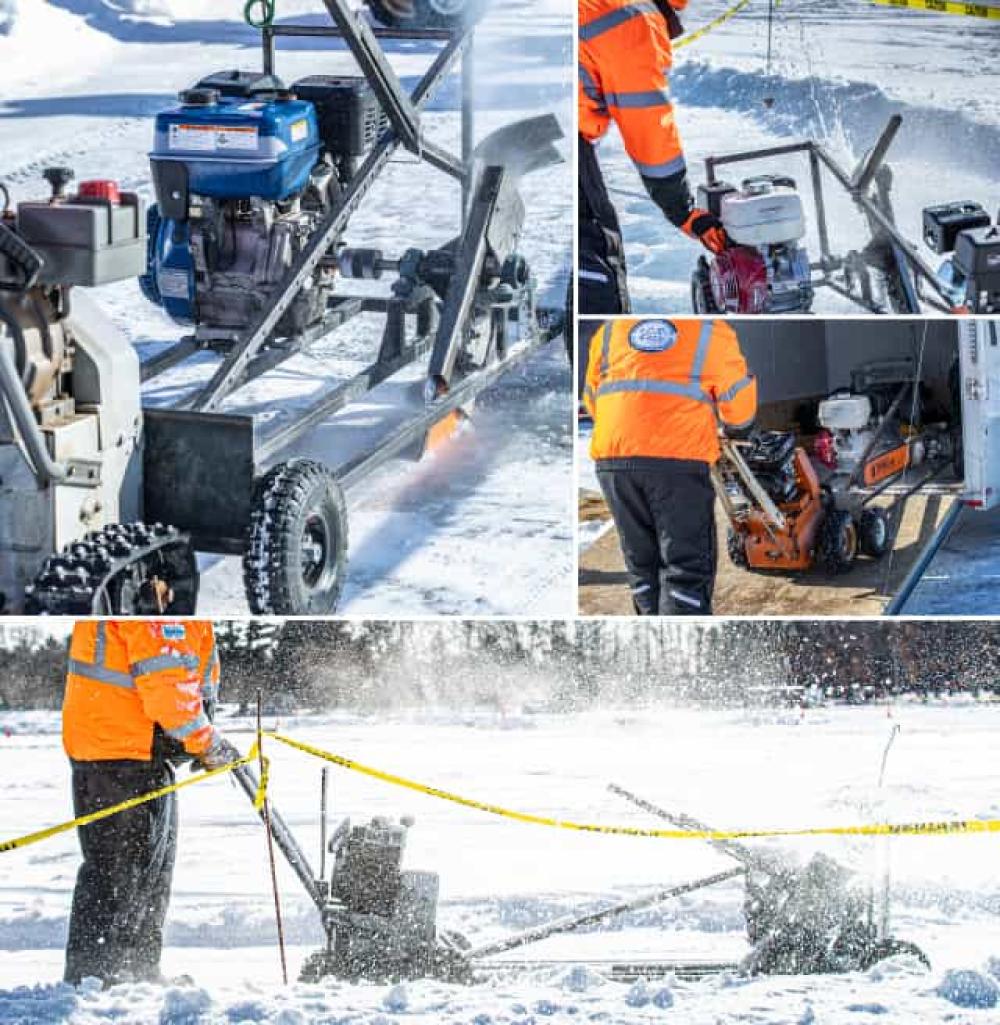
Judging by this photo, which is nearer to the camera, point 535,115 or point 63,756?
point 535,115

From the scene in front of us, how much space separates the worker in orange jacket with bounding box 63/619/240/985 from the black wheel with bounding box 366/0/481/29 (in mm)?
1449

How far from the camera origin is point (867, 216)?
354 centimetres

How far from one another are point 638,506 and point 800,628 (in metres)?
0.78

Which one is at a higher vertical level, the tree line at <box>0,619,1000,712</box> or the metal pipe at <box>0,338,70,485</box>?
the metal pipe at <box>0,338,70,485</box>

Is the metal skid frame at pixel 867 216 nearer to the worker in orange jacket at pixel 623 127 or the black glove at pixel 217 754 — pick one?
the worker in orange jacket at pixel 623 127

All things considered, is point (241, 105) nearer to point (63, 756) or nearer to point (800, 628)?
point (63, 756)

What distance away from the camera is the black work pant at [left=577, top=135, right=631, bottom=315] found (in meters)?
3.52

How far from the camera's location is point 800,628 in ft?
13.6

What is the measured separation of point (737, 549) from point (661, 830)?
2.55 ft

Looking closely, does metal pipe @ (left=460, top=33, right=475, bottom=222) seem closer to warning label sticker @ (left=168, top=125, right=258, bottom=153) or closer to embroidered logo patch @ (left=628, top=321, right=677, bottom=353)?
warning label sticker @ (left=168, top=125, right=258, bottom=153)

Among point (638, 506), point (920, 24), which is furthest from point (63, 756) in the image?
point (920, 24)

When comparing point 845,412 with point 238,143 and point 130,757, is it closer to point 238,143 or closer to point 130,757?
point 238,143

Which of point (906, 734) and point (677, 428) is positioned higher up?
point (677, 428)

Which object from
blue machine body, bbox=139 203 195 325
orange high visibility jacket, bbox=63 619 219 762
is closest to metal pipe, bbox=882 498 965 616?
orange high visibility jacket, bbox=63 619 219 762
